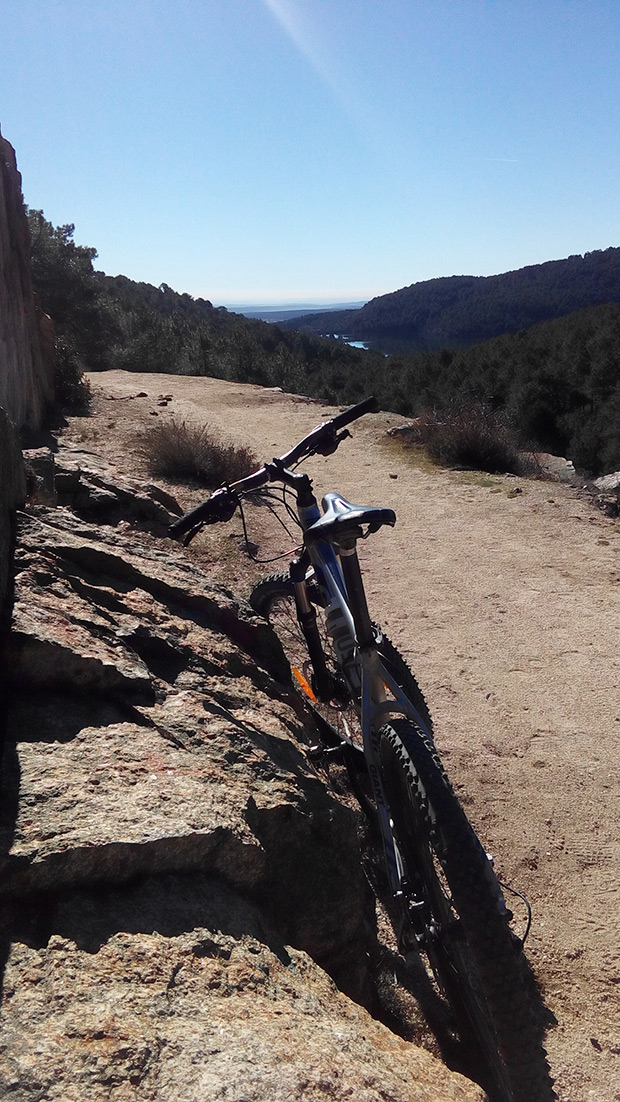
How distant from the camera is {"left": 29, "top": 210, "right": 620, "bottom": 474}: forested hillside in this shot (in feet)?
67.8

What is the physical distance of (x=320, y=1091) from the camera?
1.11 metres

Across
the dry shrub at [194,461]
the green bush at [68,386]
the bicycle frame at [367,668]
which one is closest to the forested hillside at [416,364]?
the green bush at [68,386]

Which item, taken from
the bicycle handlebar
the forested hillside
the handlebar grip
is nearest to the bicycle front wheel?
the bicycle handlebar

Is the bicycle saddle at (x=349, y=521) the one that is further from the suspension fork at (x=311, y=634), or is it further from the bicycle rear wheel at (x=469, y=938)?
the suspension fork at (x=311, y=634)

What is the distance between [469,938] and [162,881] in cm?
84

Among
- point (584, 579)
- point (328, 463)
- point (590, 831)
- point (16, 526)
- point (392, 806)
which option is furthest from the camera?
point (328, 463)

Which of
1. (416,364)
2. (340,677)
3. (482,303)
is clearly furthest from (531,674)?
(482,303)

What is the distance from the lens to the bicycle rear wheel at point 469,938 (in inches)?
66.8

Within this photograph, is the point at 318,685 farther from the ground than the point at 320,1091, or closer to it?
closer to it

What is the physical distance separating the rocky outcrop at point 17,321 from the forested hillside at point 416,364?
8.04ft

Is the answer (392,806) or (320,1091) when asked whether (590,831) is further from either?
(320,1091)

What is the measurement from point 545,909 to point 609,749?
1271 millimetres

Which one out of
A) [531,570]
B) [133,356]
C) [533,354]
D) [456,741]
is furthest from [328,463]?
[533,354]

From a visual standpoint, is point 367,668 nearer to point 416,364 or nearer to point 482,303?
point 416,364
